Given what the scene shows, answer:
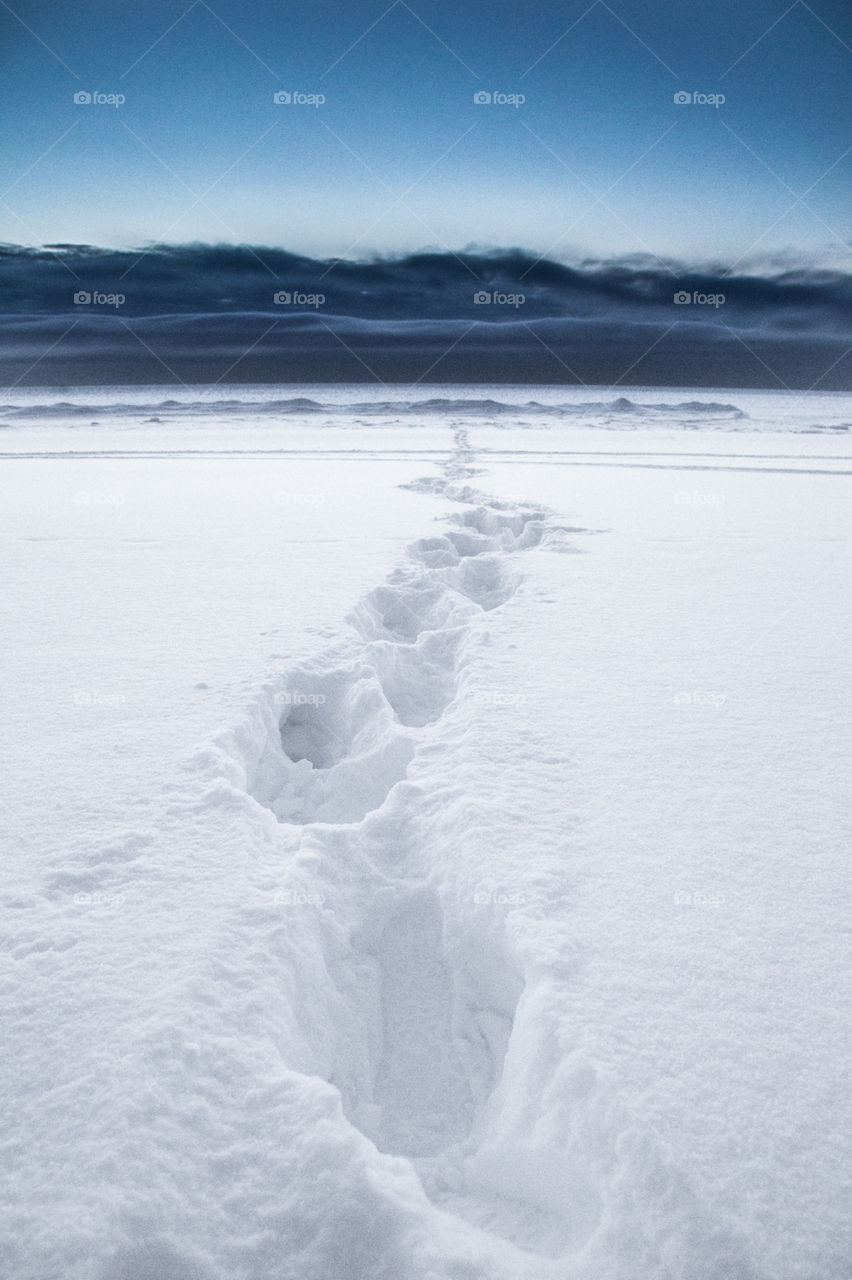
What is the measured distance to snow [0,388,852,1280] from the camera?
42.3 inches

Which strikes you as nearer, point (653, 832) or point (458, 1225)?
point (458, 1225)

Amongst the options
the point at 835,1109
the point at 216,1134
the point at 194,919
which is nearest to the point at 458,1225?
the point at 216,1134

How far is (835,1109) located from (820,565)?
12.9ft

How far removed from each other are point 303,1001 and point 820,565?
13.7 ft

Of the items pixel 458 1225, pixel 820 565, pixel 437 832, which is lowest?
pixel 458 1225

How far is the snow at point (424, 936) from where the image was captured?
1075mm

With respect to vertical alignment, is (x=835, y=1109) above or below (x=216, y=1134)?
above

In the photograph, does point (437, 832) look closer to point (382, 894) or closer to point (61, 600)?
point (382, 894)

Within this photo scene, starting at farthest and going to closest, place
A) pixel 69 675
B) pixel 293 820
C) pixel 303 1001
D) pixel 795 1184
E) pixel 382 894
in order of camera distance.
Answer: pixel 69 675
pixel 293 820
pixel 382 894
pixel 303 1001
pixel 795 1184

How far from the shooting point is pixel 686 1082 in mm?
1228

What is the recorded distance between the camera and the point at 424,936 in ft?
5.92

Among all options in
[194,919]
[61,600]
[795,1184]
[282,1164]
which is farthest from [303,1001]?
[61,600]

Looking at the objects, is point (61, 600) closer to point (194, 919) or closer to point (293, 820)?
point (293, 820)

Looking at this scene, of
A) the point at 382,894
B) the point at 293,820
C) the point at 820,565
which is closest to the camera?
the point at 382,894
